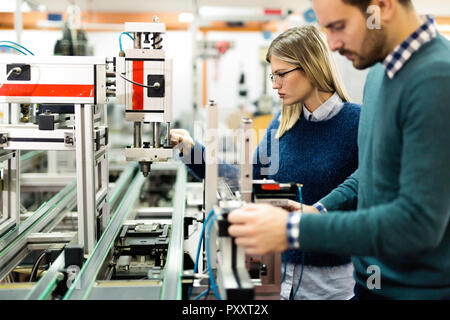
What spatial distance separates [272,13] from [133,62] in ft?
13.6

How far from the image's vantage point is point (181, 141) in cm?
176

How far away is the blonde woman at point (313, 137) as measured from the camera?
156cm

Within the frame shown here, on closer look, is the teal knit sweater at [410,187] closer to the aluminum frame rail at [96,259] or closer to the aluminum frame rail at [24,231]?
the aluminum frame rail at [96,259]

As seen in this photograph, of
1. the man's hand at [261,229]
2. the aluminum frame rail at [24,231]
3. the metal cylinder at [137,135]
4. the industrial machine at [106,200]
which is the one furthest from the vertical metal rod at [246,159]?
the aluminum frame rail at [24,231]

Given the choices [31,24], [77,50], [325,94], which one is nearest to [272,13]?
[77,50]

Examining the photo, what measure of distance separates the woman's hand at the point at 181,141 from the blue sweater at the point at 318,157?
197mm

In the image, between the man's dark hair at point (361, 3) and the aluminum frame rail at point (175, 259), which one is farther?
the aluminum frame rail at point (175, 259)

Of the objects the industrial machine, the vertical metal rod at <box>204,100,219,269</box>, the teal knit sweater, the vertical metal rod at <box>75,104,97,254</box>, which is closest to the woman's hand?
the industrial machine

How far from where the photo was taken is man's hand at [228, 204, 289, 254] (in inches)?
37.8

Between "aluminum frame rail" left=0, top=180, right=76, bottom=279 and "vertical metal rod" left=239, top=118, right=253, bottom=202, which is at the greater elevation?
"vertical metal rod" left=239, top=118, right=253, bottom=202

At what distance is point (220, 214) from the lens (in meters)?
1.05

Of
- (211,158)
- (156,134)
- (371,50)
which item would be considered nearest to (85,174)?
(156,134)

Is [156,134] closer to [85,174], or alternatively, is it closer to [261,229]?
[85,174]

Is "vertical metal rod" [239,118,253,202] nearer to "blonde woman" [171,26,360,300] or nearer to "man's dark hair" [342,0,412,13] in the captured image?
"man's dark hair" [342,0,412,13]
